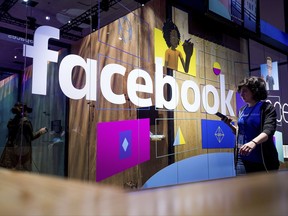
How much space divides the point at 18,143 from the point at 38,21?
105 centimetres

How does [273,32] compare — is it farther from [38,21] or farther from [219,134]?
[38,21]

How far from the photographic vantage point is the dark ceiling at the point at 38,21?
2332mm

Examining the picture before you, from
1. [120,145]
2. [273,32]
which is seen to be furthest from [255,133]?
[273,32]

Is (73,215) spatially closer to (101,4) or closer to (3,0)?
(3,0)

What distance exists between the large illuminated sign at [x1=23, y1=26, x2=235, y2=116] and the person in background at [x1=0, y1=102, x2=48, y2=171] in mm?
207

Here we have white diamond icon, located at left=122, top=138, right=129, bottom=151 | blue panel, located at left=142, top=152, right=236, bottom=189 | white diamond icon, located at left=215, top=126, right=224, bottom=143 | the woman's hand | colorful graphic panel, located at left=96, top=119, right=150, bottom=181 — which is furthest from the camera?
white diamond icon, located at left=215, top=126, right=224, bottom=143

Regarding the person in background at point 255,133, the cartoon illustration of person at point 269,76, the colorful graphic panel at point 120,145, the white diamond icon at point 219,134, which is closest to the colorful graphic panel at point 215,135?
the white diamond icon at point 219,134

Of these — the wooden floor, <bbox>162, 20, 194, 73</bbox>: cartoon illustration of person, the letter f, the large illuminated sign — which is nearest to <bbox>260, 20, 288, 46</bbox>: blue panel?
the large illuminated sign

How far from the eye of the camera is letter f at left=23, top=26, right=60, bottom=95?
2387 mm

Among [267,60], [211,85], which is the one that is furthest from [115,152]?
[267,60]

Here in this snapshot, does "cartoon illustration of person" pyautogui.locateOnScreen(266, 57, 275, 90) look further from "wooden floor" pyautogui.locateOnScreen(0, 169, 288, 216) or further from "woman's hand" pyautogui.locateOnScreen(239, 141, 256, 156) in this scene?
"wooden floor" pyautogui.locateOnScreen(0, 169, 288, 216)

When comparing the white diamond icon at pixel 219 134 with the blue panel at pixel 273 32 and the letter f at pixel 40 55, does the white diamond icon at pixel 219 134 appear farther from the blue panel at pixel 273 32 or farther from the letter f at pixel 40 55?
the letter f at pixel 40 55

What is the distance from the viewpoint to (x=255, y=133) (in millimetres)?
2061

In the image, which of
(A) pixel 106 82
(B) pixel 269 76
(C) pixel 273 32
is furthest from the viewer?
(C) pixel 273 32
